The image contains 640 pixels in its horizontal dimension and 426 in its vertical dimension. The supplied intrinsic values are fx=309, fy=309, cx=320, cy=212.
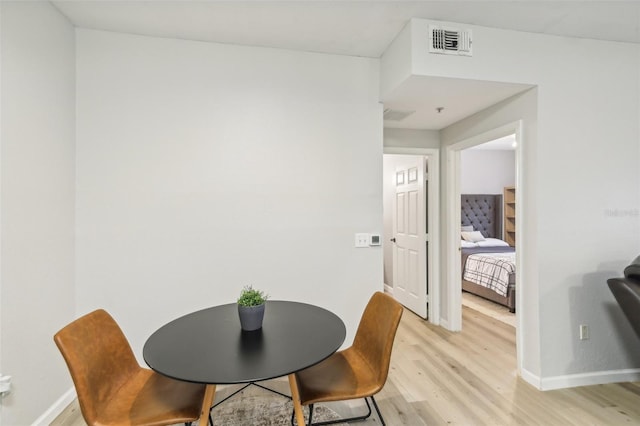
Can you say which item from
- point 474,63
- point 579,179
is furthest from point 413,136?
point 579,179

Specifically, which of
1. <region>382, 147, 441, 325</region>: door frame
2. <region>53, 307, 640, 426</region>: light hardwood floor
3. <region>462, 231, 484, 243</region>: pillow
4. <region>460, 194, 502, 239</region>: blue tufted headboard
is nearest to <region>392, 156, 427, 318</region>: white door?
<region>382, 147, 441, 325</region>: door frame

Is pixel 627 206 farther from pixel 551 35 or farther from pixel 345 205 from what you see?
pixel 345 205

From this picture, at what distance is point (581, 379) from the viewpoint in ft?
7.59

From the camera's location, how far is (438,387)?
2.28m

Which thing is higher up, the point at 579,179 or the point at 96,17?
the point at 96,17

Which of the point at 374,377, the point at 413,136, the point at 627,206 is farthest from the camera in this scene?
the point at 413,136

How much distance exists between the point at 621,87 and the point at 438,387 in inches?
107

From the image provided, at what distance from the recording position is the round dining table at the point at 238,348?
1.17 meters

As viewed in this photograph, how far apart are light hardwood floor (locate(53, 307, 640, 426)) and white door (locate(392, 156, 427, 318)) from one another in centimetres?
90

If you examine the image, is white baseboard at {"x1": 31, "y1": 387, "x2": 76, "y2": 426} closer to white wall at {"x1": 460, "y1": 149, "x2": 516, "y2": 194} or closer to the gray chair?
the gray chair

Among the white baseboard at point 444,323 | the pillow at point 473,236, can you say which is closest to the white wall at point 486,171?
the pillow at point 473,236

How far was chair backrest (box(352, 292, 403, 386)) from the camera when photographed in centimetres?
151

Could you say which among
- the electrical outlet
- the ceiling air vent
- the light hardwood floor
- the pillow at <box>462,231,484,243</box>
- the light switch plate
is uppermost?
the ceiling air vent

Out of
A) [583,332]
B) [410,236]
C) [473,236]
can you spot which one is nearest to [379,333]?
[583,332]
